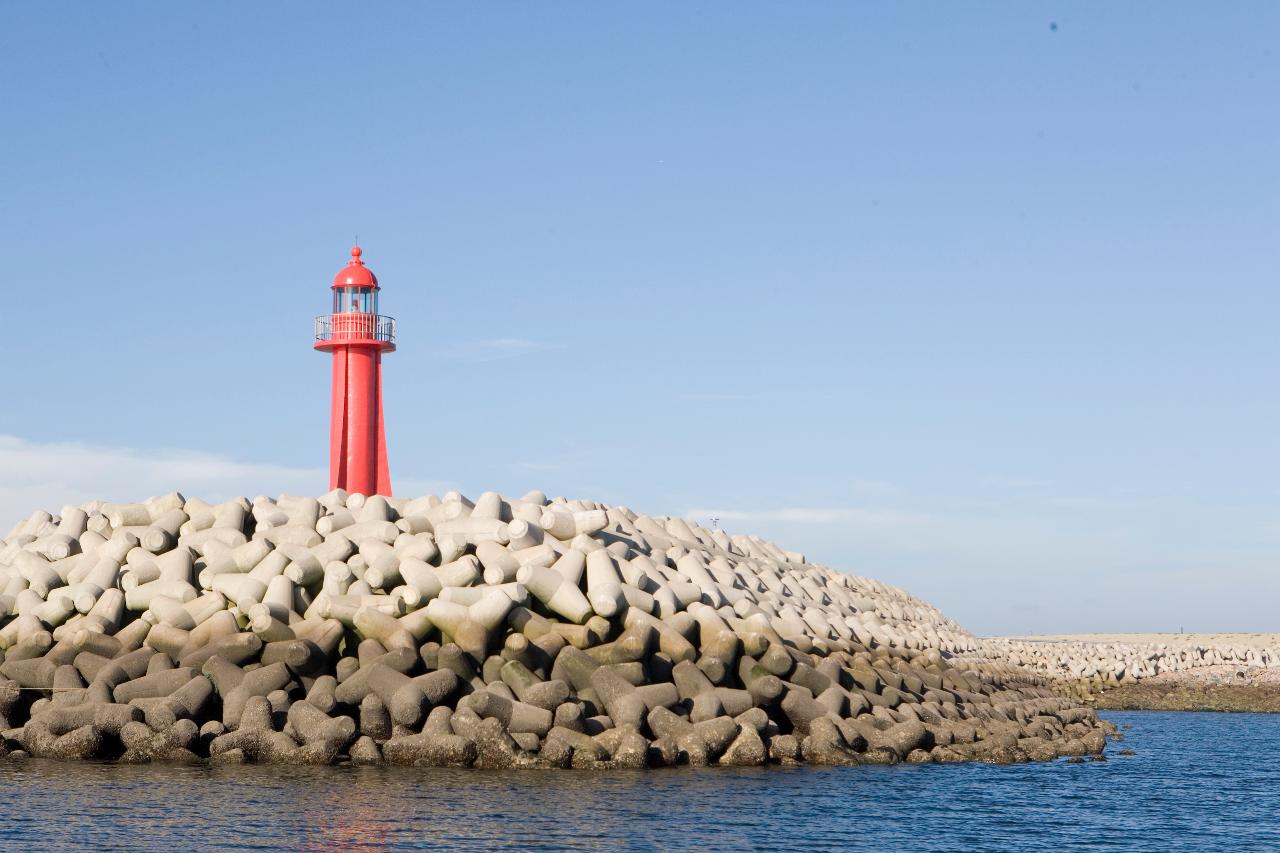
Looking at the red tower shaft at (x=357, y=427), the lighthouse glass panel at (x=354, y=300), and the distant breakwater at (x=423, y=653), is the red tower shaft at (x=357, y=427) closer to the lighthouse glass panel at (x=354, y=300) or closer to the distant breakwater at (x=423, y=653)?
the lighthouse glass panel at (x=354, y=300)

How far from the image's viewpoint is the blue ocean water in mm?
12453

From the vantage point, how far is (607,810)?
13594mm

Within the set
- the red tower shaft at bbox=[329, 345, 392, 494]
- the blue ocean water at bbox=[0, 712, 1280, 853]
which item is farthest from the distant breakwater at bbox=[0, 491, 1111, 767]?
the red tower shaft at bbox=[329, 345, 392, 494]

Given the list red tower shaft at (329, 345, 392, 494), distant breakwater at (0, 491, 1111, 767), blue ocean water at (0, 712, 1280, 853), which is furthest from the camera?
red tower shaft at (329, 345, 392, 494)

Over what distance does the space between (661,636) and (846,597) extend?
11.8m

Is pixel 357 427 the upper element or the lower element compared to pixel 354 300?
lower

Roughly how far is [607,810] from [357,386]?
16.1 metres

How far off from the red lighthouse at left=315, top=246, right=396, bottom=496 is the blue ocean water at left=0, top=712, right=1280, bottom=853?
12635 mm

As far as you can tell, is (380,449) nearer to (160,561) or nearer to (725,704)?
(160,561)

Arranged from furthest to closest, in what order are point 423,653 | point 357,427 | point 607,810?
point 357,427
point 423,653
point 607,810

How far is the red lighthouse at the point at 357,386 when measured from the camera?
92.2ft

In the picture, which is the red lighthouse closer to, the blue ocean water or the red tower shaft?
the red tower shaft

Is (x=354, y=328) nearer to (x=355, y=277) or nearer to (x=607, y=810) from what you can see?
(x=355, y=277)

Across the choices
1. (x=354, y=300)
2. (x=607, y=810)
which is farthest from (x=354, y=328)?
(x=607, y=810)
